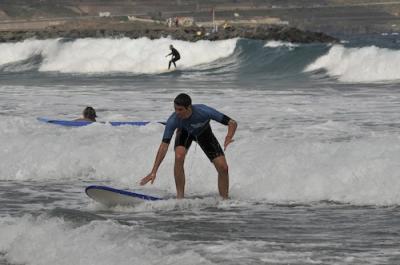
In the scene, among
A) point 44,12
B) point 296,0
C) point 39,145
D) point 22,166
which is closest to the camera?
point 22,166

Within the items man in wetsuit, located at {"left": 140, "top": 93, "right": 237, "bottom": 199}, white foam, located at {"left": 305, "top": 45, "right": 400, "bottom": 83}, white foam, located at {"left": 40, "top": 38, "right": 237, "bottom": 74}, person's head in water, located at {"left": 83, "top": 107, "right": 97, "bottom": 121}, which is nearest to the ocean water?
person's head in water, located at {"left": 83, "top": 107, "right": 97, "bottom": 121}

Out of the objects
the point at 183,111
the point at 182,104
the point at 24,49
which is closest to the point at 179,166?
the point at 183,111

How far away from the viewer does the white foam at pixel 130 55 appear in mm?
55281

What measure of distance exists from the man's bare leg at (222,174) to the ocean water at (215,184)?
12 cm

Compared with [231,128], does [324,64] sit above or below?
below

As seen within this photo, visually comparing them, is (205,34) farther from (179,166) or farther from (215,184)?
(179,166)

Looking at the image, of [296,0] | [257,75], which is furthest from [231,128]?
[296,0]

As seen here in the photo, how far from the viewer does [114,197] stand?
1098 centimetres

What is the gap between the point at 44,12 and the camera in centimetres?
14462

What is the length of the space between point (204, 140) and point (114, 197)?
119cm

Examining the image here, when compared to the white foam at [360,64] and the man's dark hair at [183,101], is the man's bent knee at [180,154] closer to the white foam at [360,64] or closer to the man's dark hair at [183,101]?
the man's dark hair at [183,101]

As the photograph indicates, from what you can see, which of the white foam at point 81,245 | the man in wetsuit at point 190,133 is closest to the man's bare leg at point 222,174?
the man in wetsuit at point 190,133

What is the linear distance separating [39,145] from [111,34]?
61.7m

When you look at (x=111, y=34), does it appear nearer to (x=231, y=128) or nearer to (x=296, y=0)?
(x=231, y=128)
